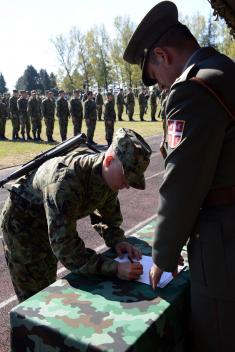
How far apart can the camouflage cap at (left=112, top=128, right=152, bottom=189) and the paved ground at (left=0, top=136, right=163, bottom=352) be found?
2.01 metres

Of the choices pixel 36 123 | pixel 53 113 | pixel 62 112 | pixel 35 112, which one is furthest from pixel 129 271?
pixel 36 123

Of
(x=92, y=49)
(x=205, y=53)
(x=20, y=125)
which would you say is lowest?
(x=20, y=125)

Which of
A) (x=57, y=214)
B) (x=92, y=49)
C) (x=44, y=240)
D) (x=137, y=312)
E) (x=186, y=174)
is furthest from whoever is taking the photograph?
(x=92, y=49)

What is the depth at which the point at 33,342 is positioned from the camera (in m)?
1.85

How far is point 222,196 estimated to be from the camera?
170 cm

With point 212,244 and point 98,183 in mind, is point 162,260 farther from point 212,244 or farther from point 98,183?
point 98,183

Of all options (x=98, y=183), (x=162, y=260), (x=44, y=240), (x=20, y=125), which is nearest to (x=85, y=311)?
(x=162, y=260)

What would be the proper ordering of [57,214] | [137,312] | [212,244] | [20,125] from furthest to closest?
1. [20,125]
2. [57,214]
3. [137,312]
4. [212,244]

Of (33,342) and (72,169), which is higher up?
(72,169)

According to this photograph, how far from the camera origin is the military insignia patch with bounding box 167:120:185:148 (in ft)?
5.22

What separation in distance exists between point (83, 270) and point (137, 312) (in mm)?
476

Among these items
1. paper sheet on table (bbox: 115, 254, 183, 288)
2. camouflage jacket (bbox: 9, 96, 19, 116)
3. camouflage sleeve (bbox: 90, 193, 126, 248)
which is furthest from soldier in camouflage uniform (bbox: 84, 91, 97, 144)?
paper sheet on table (bbox: 115, 254, 183, 288)

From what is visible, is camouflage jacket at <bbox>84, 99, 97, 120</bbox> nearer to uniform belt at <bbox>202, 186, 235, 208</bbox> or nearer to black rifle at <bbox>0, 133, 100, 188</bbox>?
black rifle at <bbox>0, 133, 100, 188</bbox>

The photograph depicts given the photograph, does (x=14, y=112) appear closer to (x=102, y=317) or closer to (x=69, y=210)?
(x=69, y=210)
